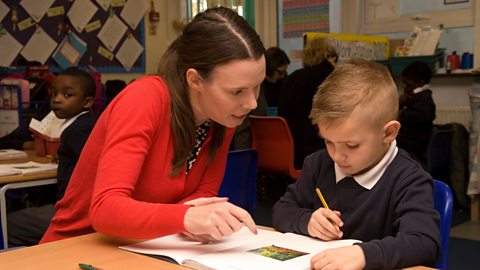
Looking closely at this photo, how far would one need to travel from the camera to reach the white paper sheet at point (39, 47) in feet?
16.5

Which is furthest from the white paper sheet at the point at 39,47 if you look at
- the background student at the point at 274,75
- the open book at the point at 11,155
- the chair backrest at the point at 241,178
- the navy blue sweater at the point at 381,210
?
the navy blue sweater at the point at 381,210

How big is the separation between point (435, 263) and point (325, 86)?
0.45 m

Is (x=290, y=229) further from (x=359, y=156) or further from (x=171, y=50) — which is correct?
(x=171, y=50)

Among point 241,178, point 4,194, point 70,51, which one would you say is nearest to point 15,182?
point 4,194

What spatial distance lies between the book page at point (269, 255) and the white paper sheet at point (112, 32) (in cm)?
468

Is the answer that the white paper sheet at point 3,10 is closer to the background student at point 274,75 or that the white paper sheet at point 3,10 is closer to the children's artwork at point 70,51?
the children's artwork at point 70,51

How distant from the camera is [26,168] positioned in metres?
2.50

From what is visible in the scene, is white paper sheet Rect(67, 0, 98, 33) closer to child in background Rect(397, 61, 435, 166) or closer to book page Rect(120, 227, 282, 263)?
child in background Rect(397, 61, 435, 166)

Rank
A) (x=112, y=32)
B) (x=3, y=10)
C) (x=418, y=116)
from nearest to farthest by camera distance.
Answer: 1. (x=418, y=116)
2. (x=3, y=10)
3. (x=112, y=32)

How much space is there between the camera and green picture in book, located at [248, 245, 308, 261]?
1053 millimetres

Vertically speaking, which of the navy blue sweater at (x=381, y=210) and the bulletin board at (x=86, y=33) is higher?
the bulletin board at (x=86, y=33)

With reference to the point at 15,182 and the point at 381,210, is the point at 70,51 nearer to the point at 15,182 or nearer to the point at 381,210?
the point at 15,182

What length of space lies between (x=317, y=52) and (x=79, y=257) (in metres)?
3.44

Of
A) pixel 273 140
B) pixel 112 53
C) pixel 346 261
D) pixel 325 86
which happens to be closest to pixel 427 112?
pixel 273 140
